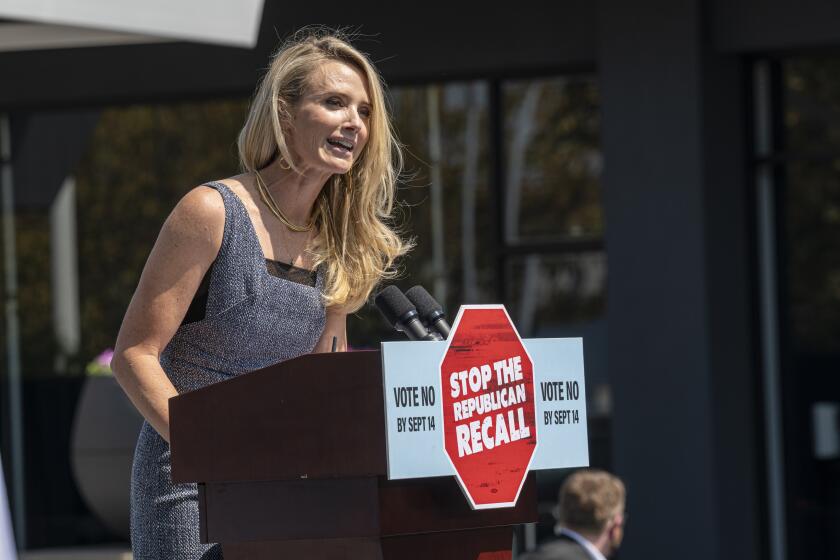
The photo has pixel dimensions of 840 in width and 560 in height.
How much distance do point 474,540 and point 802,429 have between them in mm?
6964

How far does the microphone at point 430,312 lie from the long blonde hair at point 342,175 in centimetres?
18

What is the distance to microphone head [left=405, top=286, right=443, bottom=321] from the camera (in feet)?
8.40

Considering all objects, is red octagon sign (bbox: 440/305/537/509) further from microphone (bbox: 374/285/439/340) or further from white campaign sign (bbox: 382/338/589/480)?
microphone (bbox: 374/285/439/340)

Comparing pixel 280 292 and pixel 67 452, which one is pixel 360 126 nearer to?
pixel 280 292

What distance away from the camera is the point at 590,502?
6.09m

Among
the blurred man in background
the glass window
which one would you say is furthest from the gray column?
the blurred man in background

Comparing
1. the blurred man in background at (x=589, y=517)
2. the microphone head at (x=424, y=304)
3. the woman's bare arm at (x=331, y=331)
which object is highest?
the microphone head at (x=424, y=304)

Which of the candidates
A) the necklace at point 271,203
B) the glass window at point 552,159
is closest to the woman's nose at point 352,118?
the necklace at point 271,203

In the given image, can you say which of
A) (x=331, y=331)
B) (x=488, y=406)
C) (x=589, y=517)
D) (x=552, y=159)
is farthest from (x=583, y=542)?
(x=552, y=159)

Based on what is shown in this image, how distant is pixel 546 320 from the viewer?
9.88m

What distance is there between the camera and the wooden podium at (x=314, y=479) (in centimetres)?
209

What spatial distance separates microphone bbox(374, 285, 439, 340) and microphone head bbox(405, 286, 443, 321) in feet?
0.07

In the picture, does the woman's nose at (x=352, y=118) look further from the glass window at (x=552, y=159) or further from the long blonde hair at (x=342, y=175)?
the glass window at (x=552, y=159)

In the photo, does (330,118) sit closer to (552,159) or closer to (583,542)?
(583,542)
